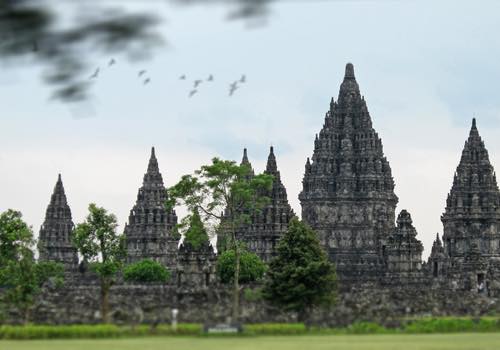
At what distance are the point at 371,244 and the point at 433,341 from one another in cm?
9266

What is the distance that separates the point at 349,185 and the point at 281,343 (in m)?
98.7

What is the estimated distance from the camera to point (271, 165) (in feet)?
415

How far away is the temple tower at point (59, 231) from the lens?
14162 cm

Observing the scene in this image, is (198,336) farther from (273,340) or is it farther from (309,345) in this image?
(309,345)

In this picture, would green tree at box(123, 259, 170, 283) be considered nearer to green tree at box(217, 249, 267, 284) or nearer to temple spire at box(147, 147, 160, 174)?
green tree at box(217, 249, 267, 284)

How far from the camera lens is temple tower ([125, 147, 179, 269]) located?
143 m

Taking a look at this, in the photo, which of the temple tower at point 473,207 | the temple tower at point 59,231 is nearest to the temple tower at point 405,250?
the temple tower at point 473,207

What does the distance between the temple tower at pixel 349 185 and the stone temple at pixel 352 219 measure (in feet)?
0.36

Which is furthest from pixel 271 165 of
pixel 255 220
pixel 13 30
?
pixel 13 30

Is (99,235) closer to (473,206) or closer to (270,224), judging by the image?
(270,224)

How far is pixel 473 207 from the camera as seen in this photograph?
130625 millimetres

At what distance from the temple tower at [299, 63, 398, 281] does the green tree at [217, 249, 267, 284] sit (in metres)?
29.2

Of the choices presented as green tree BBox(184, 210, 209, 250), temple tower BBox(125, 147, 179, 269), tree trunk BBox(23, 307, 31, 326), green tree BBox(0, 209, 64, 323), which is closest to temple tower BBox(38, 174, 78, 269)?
temple tower BBox(125, 147, 179, 269)

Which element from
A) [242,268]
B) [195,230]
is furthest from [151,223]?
[195,230]
